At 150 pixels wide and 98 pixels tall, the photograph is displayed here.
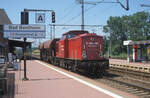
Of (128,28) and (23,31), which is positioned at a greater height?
(128,28)

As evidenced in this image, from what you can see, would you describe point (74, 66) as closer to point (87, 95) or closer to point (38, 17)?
point (38, 17)

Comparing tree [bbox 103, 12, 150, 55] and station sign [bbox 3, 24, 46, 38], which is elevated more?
tree [bbox 103, 12, 150, 55]

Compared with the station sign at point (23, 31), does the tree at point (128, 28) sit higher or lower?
higher

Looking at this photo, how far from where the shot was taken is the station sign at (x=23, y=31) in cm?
1266

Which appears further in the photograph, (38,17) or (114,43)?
(114,43)

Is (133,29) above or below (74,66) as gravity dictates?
above

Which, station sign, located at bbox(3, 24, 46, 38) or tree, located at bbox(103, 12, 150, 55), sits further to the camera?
tree, located at bbox(103, 12, 150, 55)

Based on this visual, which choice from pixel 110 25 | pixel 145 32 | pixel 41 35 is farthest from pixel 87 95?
pixel 110 25

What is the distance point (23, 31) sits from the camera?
12.8 metres

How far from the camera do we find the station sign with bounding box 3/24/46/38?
12660 mm

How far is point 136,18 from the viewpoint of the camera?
8400 centimetres

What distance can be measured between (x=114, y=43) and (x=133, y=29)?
35.5ft

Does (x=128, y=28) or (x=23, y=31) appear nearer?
(x=23, y=31)

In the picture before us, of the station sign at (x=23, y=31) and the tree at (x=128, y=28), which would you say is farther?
the tree at (x=128, y=28)
